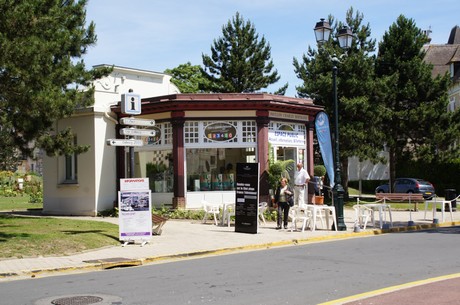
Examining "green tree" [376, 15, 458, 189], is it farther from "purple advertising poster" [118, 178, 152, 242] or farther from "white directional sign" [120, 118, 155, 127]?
"purple advertising poster" [118, 178, 152, 242]

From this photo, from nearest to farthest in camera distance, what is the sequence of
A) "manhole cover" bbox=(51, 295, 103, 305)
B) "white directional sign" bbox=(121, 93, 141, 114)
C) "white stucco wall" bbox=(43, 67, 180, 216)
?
"manhole cover" bbox=(51, 295, 103, 305) → "white directional sign" bbox=(121, 93, 141, 114) → "white stucco wall" bbox=(43, 67, 180, 216)

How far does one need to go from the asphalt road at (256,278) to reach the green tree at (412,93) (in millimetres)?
27068

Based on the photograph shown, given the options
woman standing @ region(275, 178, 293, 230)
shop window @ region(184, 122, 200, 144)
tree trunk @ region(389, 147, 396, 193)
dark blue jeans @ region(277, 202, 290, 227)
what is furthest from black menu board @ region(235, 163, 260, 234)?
tree trunk @ region(389, 147, 396, 193)

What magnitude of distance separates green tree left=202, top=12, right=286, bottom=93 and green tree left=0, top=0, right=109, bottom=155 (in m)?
31.8

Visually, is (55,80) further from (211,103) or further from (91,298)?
(91,298)

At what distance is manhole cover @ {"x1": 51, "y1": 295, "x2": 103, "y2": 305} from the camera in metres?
8.24

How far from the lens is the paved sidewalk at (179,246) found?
12.0 metres

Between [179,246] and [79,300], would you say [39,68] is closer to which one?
[179,246]

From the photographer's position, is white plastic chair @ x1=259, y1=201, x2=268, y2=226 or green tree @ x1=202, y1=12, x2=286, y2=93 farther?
green tree @ x1=202, y1=12, x2=286, y2=93

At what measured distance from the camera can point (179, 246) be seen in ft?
48.6

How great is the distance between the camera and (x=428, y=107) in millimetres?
39875

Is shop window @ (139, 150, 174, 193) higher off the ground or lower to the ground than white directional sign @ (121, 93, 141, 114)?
lower

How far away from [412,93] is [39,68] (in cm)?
3047

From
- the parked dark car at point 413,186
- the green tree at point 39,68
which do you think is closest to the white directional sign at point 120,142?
the green tree at point 39,68
